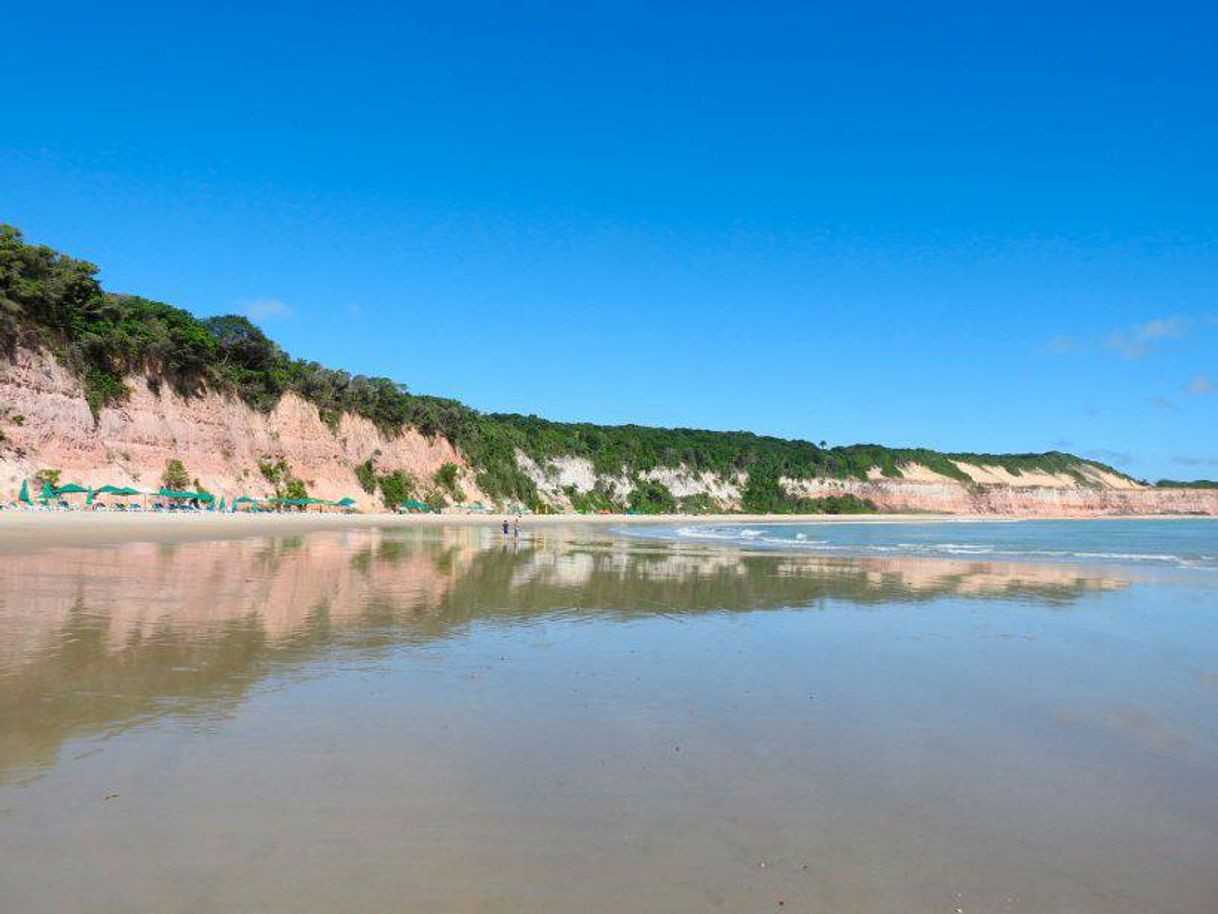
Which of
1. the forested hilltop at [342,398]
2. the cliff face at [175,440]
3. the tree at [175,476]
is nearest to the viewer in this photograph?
the cliff face at [175,440]

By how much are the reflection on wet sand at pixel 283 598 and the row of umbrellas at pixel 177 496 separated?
50.0ft

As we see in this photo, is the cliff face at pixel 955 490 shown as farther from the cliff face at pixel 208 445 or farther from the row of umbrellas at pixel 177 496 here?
the row of umbrellas at pixel 177 496

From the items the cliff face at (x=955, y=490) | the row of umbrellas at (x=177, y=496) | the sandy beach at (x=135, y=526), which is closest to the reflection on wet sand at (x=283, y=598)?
the sandy beach at (x=135, y=526)

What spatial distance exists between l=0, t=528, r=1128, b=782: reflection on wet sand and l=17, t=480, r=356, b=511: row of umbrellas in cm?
1523

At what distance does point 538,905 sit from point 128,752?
345cm

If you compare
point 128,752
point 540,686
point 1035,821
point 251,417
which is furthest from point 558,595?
point 251,417

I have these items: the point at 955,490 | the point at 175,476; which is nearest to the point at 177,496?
the point at 175,476

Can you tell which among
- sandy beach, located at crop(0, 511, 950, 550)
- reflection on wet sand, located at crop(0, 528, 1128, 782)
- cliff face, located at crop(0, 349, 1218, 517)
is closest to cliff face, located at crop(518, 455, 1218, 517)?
cliff face, located at crop(0, 349, 1218, 517)

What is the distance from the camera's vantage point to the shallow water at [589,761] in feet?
A: 13.2

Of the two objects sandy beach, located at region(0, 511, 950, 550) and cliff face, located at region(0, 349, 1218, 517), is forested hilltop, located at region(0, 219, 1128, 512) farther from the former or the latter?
sandy beach, located at region(0, 511, 950, 550)

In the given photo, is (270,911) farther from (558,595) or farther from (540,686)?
(558,595)

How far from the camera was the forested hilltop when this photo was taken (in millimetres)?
40562

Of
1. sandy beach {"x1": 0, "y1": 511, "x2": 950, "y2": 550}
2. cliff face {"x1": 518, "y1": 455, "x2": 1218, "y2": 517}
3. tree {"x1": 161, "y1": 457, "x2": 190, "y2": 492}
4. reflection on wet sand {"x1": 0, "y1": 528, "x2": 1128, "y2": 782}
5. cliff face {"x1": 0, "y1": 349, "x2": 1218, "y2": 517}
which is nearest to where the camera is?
reflection on wet sand {"x1": 0, "y1": 528, "x2": 1128, "y2": 782}

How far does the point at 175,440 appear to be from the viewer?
47406mm
